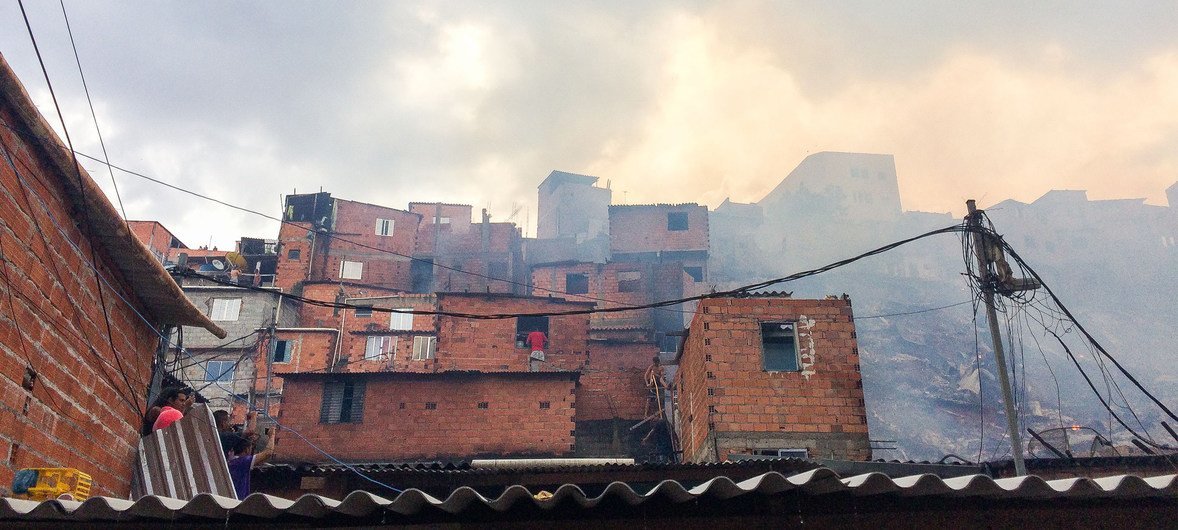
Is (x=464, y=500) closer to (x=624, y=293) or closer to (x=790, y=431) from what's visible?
(x=790, y=431)

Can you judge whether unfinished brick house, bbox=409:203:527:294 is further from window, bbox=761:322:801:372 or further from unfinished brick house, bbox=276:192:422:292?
window, bbox=761:322:801:372

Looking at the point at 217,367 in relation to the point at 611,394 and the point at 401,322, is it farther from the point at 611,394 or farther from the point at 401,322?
the point at 611,394

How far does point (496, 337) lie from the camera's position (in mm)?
35844

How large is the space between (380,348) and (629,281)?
1730 cm

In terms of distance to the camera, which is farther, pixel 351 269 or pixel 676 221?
pixel 676 221

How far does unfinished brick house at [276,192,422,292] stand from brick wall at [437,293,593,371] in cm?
1749

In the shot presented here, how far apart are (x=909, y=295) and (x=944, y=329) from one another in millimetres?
10372

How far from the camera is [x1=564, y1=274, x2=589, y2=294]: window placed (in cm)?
5128

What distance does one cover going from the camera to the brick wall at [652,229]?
5584cm

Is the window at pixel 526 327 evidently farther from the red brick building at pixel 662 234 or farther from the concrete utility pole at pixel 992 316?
the concrete utility pole at pixel 992 316

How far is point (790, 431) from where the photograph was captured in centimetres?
2005

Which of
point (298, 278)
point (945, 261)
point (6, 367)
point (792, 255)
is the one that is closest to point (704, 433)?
point (6, 367)

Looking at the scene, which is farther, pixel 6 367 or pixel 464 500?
pixel 6 367

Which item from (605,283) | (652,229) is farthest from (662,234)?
(605,283)
